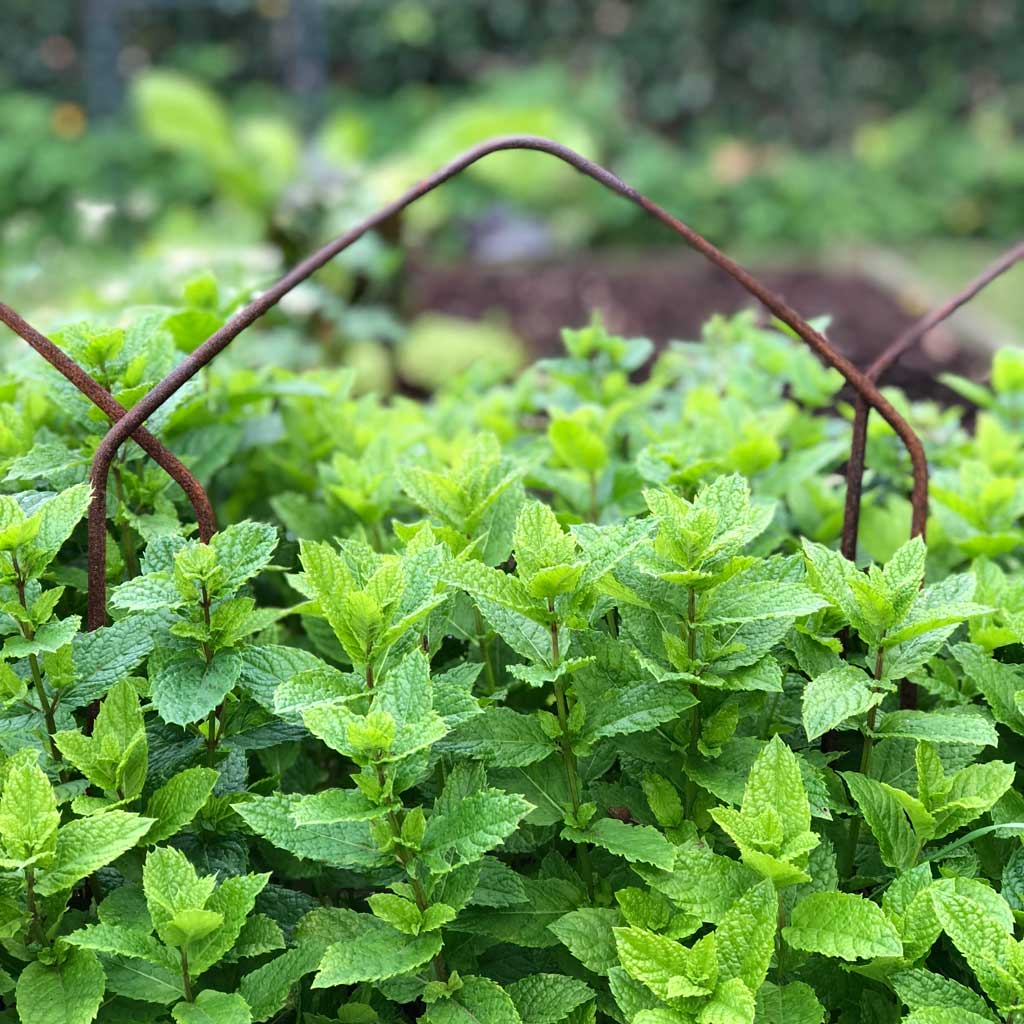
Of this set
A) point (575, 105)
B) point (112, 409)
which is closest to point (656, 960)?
point (112, 409)

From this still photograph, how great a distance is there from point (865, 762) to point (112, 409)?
699 millimetres

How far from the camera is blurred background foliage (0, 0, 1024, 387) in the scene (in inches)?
315

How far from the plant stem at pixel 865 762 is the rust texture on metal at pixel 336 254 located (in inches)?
8.8

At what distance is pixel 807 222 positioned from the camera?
834 centimetres

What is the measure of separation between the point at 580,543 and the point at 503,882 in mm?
270

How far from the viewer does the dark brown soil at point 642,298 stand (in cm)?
563

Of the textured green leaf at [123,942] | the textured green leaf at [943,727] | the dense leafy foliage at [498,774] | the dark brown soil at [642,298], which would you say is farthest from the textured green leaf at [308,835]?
the dark brown soil at [642,298]

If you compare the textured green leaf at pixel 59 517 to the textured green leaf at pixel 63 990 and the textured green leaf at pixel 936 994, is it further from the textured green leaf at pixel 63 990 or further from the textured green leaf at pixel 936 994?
the textured green leaf at pixel 936 994

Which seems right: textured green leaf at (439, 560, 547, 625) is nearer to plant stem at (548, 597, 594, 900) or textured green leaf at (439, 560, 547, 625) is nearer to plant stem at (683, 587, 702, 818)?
plant stem at (548, 597, 594, 900)

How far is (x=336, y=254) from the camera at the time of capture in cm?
103

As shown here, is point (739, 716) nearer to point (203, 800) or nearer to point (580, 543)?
point (580, 543)

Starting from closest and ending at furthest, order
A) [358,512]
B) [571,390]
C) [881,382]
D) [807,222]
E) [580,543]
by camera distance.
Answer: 1. [580,543]
2. [358,512]
3. [571,390]
4. [881,382]
5. [807,222]

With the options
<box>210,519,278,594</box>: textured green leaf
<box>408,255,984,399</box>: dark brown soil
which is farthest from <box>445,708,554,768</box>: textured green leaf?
<box>408,255,984,399</box>: dark brown soil

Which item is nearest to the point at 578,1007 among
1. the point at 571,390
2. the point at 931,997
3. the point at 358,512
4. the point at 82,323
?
the point at 931,997
